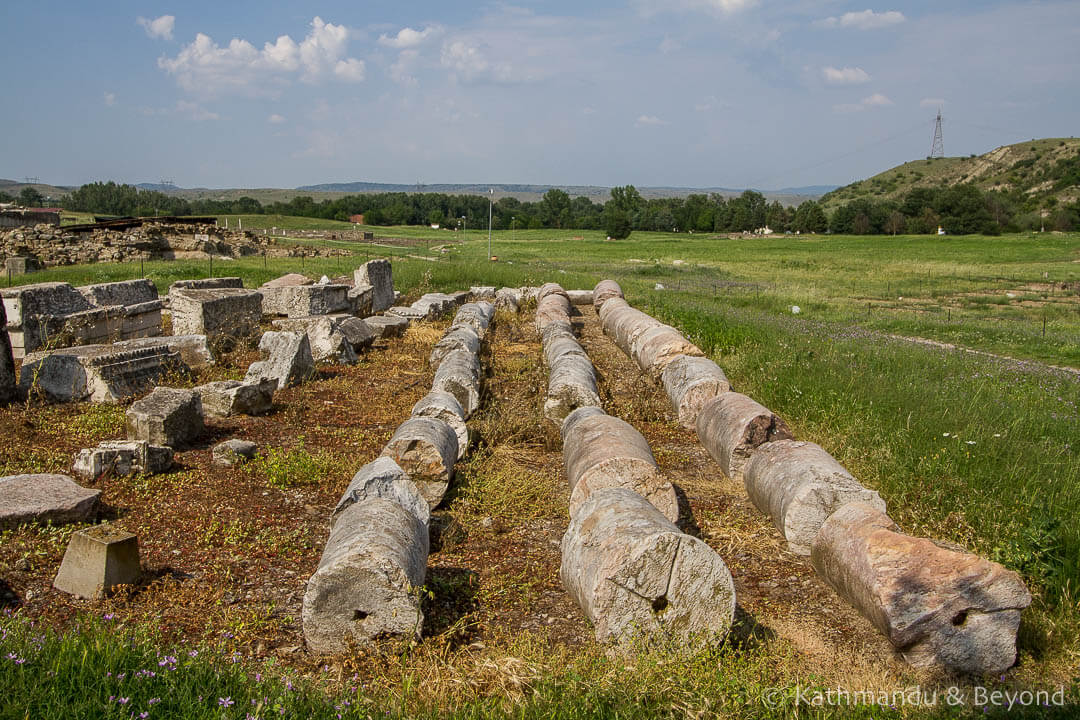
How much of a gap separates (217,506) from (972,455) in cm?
665

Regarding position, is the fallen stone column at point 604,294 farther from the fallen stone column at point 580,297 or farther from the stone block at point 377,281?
the stone block at point 377,281

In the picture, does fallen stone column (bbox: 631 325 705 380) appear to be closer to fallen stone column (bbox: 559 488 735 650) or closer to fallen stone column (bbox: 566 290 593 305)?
fallen stone column (bbox: 559 488 735 650)

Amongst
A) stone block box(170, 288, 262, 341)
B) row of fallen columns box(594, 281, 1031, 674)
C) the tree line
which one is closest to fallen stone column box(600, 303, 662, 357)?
row of fallen columns box(594, 281, 1031, 674)

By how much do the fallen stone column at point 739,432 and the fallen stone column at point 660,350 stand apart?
8.85ft

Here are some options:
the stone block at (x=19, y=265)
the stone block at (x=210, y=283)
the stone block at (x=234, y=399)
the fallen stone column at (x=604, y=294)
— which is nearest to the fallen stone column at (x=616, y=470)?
the stone block at (x=234, y=399)

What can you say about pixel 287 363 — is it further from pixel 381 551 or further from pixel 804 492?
pixel 804 492

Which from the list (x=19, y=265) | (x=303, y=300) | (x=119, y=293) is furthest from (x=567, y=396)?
(x=19, y=265)

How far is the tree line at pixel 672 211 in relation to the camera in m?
70.9

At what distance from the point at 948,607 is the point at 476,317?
11532 mm

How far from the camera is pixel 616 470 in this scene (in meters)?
6.57

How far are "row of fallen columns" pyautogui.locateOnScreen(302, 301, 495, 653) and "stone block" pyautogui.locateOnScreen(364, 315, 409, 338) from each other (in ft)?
25.3

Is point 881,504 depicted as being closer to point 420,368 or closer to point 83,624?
point 83,624

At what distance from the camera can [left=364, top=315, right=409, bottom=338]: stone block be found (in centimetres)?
1488

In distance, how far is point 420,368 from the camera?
1274cm
